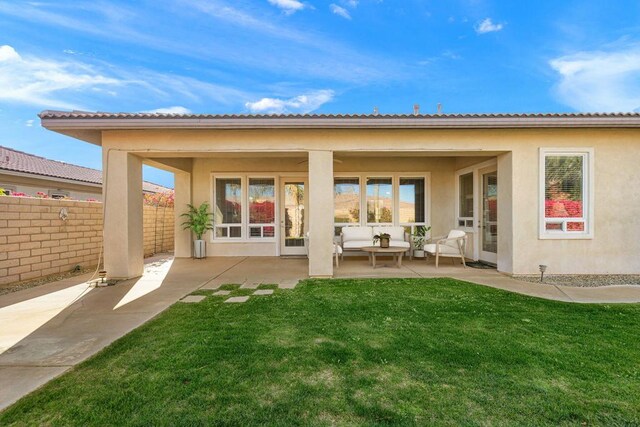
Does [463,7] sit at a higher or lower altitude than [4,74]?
higher

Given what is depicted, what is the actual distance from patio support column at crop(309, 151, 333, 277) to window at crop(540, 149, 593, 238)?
16.1 ft

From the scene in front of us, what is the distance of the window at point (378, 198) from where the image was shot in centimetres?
1098

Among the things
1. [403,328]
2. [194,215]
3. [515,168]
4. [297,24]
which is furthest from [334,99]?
[403,328]

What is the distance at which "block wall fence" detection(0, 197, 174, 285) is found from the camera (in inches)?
263

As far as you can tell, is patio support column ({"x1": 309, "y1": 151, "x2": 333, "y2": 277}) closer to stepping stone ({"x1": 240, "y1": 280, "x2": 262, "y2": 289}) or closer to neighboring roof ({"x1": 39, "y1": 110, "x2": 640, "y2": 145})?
neighboring roof ({"x1": 39, "y1": 110, "x2": 640, "y2": 145})

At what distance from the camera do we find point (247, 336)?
3971 millimetres

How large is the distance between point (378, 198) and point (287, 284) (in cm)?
528

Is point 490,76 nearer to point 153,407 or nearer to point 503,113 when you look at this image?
point 503,113

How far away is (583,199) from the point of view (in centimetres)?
748

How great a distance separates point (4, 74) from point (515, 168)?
18.8 m

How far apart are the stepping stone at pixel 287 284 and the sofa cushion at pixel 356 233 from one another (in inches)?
128

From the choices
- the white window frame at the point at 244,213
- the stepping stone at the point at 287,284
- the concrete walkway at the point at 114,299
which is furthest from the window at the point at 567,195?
the white window frame at the point at 244,213

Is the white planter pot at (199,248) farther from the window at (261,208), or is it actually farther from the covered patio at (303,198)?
the window at (261,208)

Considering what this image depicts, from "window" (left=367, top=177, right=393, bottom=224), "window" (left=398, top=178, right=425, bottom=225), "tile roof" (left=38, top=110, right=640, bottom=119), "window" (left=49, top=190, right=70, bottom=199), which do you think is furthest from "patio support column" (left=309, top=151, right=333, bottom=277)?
"window" (left=49, top=190, right=70, bottom=199)
